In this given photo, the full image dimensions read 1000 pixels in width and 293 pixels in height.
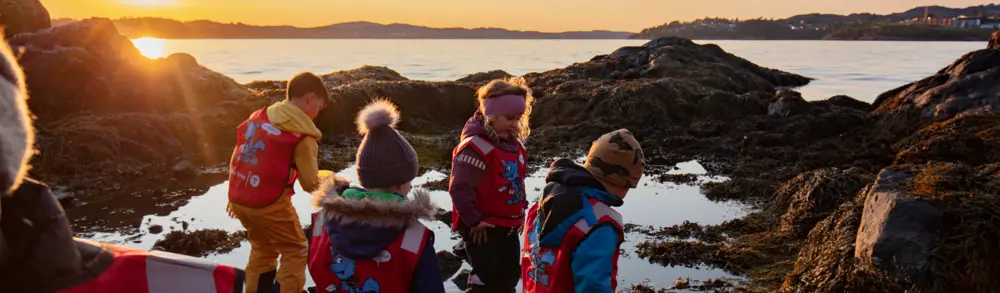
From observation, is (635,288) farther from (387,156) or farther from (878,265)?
(387,156)

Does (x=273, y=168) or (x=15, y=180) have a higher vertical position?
(x=15, y=180)

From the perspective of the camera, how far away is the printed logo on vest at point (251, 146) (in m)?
4.39

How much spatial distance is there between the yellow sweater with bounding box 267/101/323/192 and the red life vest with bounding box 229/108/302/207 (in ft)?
0.14

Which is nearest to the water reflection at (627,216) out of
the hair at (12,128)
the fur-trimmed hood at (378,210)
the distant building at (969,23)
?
the fur-trimmed hood at (378,210)

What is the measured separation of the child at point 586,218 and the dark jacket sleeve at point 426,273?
569mm

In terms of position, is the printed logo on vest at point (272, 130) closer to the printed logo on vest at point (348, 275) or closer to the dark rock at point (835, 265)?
the printed logo on vest at point (348, 275)

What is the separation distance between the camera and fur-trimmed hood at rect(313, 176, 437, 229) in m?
2.63

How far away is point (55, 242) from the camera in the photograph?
1.30 m

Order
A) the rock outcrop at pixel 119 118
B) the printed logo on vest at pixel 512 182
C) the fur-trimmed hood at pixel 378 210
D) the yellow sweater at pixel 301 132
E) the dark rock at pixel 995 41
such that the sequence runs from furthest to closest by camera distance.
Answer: the dark rock at pixel 995 41 → the rock outcrop at pixel 119 118 → the yellow sweater at pixel 301 132 → the printed logo on vest at pixel 512 182 → the fur-trimmed hood at pixel 378 210

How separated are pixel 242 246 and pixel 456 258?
2.41 meters

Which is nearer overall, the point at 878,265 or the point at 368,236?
the point at 368,236

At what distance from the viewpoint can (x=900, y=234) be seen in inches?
192

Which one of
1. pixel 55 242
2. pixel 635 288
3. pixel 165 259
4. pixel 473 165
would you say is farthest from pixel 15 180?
pixel 635 288

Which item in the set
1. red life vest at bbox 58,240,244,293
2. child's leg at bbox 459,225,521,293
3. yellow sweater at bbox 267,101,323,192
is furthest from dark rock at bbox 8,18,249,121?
red life vest at bbox 58,240,244,293
